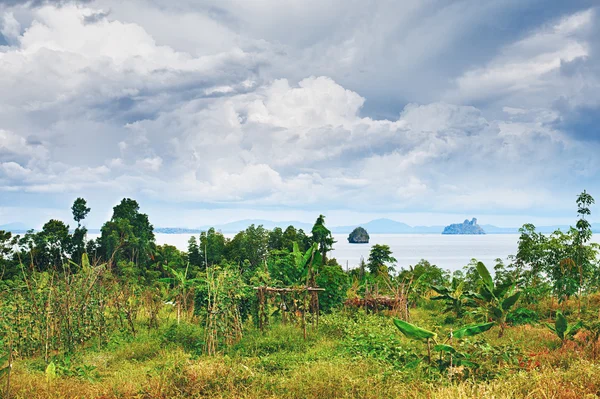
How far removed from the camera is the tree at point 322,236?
66.1 ft

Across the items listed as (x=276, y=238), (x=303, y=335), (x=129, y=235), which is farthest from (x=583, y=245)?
(x=129, y=235)

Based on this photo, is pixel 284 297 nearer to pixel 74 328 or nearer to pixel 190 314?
pixel 190 314

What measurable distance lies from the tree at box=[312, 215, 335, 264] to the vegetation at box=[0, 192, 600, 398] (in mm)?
3611

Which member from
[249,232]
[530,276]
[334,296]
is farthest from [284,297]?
[249,232]

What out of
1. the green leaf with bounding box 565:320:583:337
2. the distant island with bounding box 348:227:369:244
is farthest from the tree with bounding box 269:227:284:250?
the distant island with bounding box 348:227:369:244

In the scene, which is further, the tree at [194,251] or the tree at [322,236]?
the tree at [194,251]

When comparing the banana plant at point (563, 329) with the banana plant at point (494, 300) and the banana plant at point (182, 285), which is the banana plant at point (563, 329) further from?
the banana plant at point (182, 285)

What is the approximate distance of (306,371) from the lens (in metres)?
6.67

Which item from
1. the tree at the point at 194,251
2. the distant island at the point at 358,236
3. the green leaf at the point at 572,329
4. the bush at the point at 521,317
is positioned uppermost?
the distant island at the point at 358,236

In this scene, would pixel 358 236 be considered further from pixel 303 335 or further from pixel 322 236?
pixel 303 335

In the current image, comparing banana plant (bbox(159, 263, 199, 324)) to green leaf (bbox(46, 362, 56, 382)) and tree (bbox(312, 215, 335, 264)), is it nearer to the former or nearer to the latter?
green leaf (bbox(46, 362, 56, 382))

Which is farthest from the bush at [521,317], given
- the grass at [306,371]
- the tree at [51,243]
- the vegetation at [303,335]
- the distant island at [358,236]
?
the distant island at [358,236]

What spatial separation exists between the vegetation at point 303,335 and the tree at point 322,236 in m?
3.61

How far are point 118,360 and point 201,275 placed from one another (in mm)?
3380
